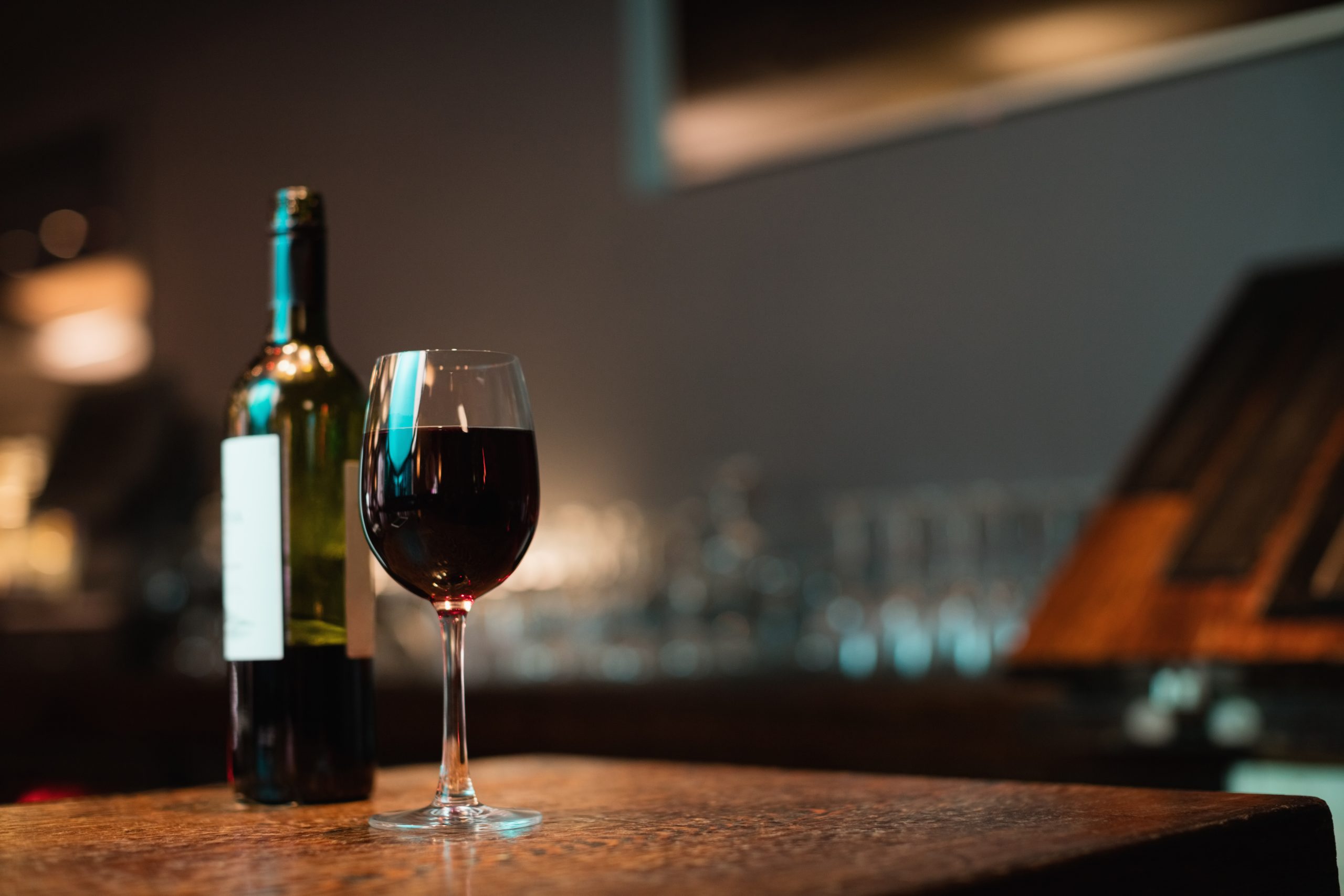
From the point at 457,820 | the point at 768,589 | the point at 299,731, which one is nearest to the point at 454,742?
the point at 457,820

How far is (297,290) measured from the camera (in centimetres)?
99

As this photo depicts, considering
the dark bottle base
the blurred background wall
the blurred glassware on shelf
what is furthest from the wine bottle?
the blurred background wall

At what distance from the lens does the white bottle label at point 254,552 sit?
927 mm

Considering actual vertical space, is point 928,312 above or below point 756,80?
below

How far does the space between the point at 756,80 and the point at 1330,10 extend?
1232mm

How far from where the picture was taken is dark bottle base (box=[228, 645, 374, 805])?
916 millimetres

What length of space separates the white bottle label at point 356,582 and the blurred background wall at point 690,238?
213 centimetres

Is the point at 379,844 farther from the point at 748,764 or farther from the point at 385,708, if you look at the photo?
the point at 385,708

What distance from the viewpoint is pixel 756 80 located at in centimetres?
340

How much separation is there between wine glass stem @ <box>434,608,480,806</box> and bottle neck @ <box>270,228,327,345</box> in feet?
0.90

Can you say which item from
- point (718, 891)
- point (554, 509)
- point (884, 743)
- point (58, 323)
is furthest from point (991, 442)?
point (58, 323)

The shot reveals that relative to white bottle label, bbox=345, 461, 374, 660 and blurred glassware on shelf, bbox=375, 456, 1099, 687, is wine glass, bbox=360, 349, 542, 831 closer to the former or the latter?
white bottle label, bbox=345, 461, 374, 660

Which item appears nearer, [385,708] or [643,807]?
[643,807]

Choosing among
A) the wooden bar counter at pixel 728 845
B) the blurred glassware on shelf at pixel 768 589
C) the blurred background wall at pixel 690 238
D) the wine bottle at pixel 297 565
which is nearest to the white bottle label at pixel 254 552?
the wine bottle at pixel 297 565
